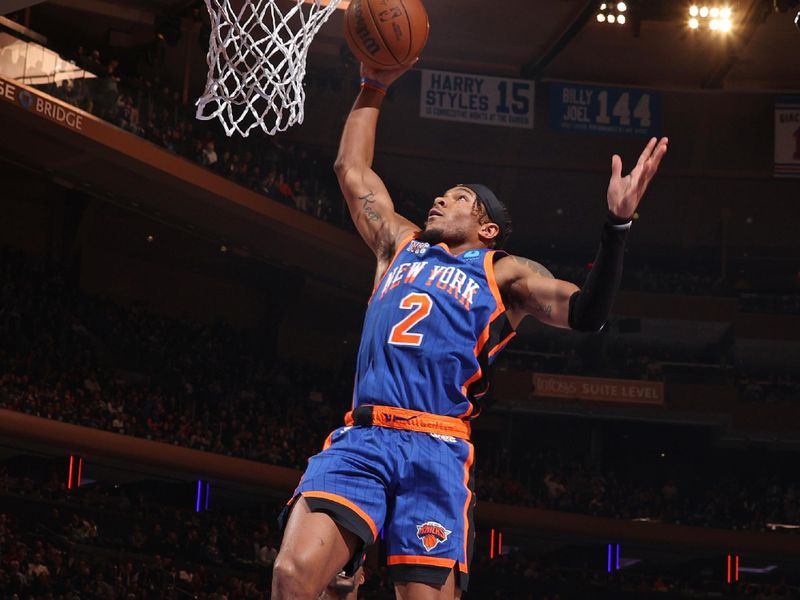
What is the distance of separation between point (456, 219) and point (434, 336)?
65 cm

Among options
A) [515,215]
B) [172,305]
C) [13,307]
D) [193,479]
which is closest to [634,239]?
[515,215]

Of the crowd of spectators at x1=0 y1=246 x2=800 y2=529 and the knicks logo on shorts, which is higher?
the crowd of spectators at x1=0 y1=246 x2=800 y2=529

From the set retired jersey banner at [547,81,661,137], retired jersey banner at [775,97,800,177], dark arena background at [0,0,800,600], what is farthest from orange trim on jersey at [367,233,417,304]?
retired jersey banner at [775,97,800,177]

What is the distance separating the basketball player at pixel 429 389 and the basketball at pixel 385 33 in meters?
0.84

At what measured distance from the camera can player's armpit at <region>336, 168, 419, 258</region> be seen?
511cm

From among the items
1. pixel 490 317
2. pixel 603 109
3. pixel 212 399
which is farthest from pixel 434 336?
pixel 603 109

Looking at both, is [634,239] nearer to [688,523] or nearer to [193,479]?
[688,523]

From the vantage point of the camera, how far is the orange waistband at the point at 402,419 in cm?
439

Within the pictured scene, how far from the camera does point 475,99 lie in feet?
82.9

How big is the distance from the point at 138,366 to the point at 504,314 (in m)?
17.2

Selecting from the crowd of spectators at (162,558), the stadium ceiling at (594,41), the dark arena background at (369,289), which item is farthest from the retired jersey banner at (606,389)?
the stadium ceiling at (594,41)

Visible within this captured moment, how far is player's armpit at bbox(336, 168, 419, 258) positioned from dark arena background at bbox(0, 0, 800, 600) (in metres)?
11.8

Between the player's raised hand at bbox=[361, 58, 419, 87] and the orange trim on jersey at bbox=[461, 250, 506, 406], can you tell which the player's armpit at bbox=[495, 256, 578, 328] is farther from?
the player's raised hand at bbox=[361, 58, 419, 87]

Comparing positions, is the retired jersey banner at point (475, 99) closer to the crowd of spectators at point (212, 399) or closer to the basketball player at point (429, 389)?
the crowd of spectators at point (212, 399)
